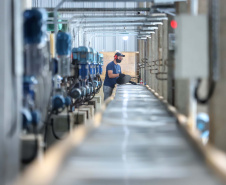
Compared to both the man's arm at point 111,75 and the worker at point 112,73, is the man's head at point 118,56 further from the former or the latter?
the man's arm at point 111,75

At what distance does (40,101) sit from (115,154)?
4.08 meters

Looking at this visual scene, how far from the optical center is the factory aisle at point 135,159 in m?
3.22

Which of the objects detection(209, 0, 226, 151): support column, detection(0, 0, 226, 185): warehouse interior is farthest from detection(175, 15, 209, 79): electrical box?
detection(209, 0, 226, 151): support column

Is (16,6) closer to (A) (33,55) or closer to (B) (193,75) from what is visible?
(A) (33,55)

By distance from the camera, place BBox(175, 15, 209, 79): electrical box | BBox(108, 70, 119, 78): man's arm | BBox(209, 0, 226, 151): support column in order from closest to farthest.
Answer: BBox(175, 15, 209, 79): electrical box < BBox(209, 0, 226, 151): support column < BBox(108, 70, 119, 78): man's arm

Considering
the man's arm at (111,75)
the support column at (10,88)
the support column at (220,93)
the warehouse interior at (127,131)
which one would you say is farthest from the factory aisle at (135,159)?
the man's arm at (111,75)

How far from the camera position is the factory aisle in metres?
3.22

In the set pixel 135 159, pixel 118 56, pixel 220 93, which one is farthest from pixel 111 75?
pixel 135 159

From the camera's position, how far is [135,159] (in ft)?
13.0

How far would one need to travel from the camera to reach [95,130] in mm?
5391

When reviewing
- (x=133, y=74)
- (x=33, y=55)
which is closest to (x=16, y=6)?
(x=33, y=55)

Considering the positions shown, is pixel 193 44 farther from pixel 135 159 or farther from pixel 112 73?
pixel 112 73

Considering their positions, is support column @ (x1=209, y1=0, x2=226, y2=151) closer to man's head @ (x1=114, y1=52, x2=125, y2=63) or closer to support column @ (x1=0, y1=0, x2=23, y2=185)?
support column @ (x1=0, y1=0, x2=23, y2=185)

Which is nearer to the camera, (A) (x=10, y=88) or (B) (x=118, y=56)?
(A) (x=10, y=88)
